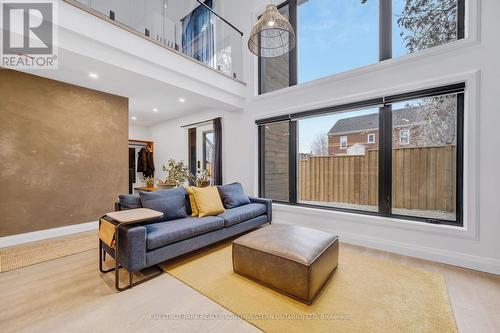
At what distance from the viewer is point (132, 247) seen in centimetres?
194

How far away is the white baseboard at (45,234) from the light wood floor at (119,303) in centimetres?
109

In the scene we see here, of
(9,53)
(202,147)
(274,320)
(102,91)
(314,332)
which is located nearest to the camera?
(314,332)

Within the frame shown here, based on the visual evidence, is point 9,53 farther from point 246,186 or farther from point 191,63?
point 246,186

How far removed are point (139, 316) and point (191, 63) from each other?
10.9 feet

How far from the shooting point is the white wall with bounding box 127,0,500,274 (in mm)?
2271

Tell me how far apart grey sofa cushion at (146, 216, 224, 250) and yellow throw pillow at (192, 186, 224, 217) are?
4.2 inches

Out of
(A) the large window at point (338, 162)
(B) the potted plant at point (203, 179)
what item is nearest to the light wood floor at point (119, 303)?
(A) the large window at point (338, 162)

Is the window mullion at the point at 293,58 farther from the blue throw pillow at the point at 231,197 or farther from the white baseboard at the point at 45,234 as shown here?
the white baseboard at the point at 45,234

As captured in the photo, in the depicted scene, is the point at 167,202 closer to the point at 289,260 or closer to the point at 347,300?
the point at 289,260

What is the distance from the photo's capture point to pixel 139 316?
5.29 ft

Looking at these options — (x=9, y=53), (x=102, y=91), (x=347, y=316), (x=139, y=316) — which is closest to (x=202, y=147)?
(x=102, y=91)

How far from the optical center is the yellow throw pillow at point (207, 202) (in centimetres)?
288

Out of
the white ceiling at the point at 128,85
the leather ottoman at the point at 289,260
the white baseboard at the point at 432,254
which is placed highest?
the white ceiling at the point at 128,85

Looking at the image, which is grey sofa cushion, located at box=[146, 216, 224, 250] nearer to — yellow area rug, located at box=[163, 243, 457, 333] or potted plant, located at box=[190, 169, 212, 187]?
yellow area rug, located at box=[163, 243, 457, 333]
